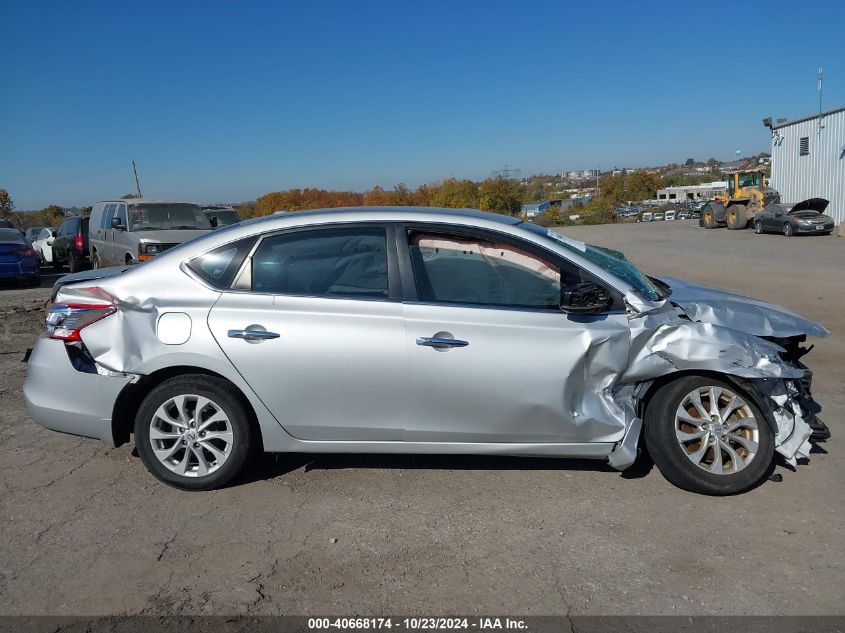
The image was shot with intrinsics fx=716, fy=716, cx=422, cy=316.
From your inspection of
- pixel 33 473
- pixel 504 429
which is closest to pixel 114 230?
pixel 33 473

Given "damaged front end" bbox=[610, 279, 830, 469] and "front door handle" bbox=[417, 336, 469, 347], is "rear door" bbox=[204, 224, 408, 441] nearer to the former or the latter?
"front door handle" bbox=[417, 336, 469, 347]

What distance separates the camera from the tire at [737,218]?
103ft

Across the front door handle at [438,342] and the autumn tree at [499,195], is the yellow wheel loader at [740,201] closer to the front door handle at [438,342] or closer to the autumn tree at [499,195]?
the autumn tree at [499,195]

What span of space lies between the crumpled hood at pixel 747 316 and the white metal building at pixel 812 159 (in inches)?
1118

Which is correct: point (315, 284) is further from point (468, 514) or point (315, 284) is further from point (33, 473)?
point (33, 473)

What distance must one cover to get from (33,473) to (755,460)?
15.4 feet

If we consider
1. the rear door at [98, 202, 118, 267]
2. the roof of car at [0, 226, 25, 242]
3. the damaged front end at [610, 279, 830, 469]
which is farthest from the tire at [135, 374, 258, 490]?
the roof of car at [0, 226, 25, 242]

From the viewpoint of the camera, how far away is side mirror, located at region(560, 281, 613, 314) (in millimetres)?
4164

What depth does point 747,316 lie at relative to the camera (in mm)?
4637

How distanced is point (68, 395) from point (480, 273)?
2.69 m

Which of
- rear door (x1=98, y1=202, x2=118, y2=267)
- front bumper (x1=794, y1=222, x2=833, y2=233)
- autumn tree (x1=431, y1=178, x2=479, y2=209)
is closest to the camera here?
rear door (x1=98, y1=202, x2=118, y2=267)

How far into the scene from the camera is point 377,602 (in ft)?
10.9

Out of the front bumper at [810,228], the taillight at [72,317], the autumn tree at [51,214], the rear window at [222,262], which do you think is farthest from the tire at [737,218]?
the autumn tree at [51,214]

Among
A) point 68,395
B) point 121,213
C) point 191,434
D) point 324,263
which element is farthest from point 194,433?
point 121,213
